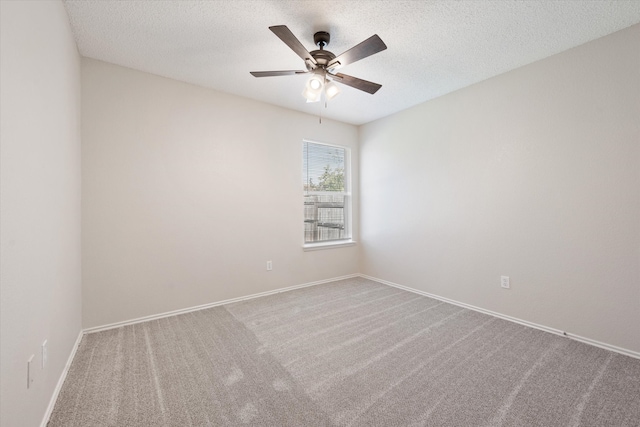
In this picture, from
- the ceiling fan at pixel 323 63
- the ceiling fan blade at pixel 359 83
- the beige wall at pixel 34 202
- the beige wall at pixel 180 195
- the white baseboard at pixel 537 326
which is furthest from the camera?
the beige wall at pixel 180 195

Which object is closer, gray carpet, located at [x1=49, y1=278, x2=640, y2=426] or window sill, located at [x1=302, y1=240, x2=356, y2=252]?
gray carpet, located at [x1=49, y1=278, x2=640, y2=426]

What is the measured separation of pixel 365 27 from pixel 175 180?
7.77 feet

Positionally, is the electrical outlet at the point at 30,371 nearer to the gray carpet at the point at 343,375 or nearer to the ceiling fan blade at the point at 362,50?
the gray carpet at the point at 343,375

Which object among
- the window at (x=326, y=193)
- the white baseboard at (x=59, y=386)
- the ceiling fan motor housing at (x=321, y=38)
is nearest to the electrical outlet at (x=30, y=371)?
the white baseboard at (x=59, y=386)

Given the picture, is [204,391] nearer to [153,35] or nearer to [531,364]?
[531,364]

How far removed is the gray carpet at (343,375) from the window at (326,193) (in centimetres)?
169

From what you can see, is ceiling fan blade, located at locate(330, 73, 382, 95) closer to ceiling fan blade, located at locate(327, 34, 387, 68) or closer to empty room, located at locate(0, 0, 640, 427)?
empty room, located at locate(0, 0, 640, 427)

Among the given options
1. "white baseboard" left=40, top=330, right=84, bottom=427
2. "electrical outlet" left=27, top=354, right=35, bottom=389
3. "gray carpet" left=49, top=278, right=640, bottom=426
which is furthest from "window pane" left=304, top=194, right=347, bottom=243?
"electrical outlet" left=27, top=354, right=35, bottom=389

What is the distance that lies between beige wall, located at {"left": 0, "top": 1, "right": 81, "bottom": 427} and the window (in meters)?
2.68

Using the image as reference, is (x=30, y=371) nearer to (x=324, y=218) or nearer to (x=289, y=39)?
(x=289, y=39)

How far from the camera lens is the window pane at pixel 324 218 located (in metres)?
4.14

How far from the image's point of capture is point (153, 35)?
2203 mm

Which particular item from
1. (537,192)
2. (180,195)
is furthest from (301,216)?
(537,192)

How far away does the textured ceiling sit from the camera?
1.90 metres
